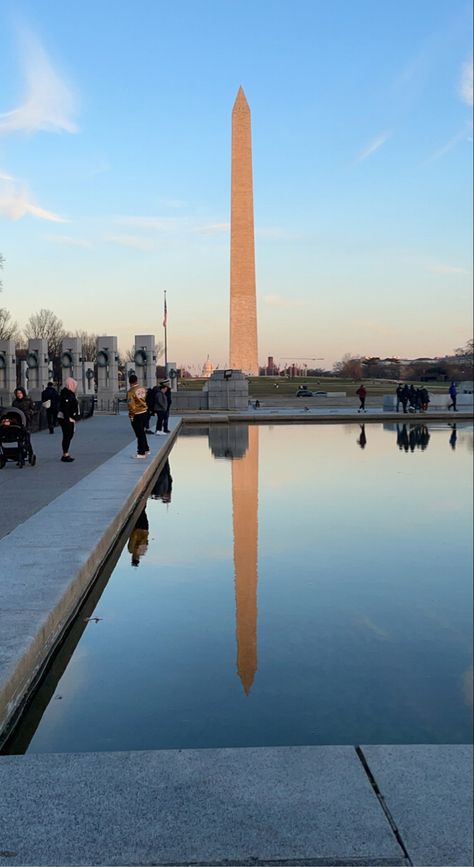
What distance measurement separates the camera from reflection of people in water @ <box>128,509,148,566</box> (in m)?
8.27

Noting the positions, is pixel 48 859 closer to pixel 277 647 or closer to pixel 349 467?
pixel 277 647

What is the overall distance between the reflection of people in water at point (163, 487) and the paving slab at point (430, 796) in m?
8.88

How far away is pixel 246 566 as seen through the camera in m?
7.69

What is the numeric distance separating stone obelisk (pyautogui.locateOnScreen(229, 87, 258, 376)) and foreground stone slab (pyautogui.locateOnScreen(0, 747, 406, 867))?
170 ft

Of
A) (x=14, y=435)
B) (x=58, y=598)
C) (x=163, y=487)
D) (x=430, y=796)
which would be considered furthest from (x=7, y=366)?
(x=430, y=796)

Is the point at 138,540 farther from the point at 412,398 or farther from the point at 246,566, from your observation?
the point at 412,398

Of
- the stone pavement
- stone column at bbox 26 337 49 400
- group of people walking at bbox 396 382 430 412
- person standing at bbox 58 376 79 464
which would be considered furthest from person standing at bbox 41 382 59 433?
group of people walking at bbox 396 382 430 412

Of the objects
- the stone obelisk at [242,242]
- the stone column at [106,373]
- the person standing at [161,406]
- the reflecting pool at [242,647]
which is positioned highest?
the stone obelisk at [242,242]

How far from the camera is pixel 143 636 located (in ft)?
18.5

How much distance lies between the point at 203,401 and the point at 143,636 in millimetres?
37771

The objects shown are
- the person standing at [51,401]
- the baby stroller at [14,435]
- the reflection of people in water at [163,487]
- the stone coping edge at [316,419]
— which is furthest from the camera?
the stone coping edge at [316,419]

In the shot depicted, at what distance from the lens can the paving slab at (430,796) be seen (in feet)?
8.32

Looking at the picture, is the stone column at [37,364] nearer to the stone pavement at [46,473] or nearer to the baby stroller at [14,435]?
the stone pavement at [46,473]

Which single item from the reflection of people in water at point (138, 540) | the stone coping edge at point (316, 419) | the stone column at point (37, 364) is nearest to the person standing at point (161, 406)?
the stone coping edge at point (316, 419)
